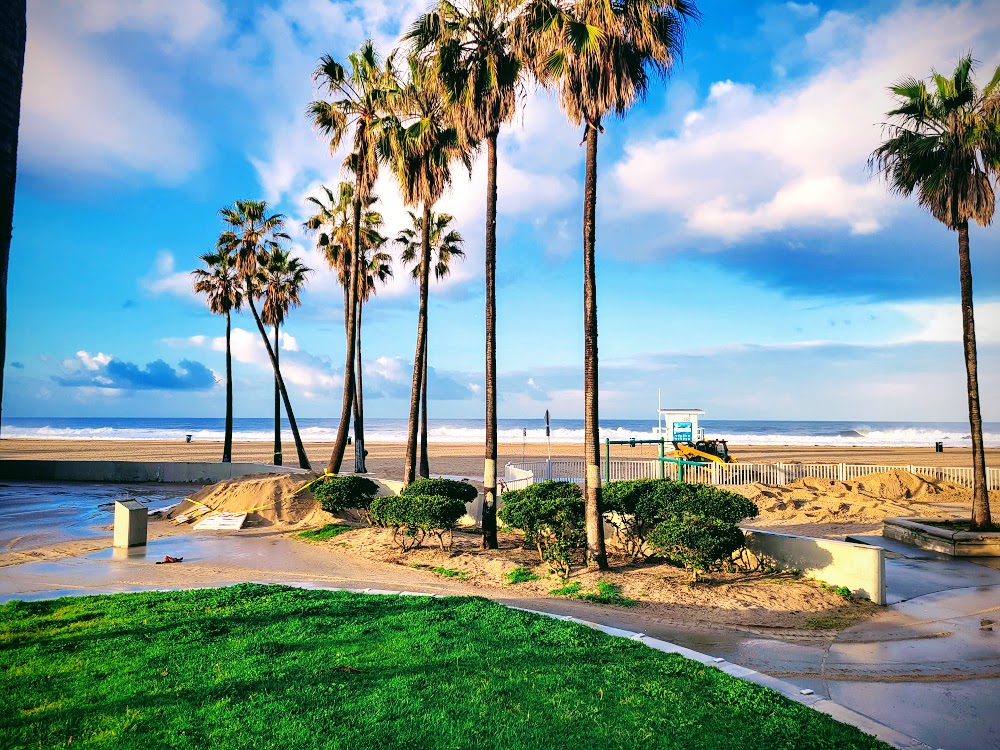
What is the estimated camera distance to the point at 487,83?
1333cm

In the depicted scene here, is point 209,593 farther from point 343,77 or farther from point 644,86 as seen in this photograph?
point 343,77

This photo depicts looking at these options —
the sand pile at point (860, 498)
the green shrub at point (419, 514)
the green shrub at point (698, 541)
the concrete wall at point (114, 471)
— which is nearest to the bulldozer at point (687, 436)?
the sand pile at point (860, 498)

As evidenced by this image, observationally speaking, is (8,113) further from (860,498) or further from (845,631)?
(860,498)

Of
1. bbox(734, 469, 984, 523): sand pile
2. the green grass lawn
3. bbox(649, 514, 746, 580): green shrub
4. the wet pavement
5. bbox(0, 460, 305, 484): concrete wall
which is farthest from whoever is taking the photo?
bbox(0, 460, 305, 484): concrete wall

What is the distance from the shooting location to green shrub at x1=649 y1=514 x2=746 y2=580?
→ 10.5 metres

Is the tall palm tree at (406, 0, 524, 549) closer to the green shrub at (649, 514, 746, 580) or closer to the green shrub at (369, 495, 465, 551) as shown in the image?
the green shrub at (369, 495, 465, 551)

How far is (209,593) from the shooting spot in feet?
29.4

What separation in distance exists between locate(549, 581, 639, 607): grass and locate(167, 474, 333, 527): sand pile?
9.49 meters

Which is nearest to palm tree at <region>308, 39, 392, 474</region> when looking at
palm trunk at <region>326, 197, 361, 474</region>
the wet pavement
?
palm trunk at <region>326, 197, 361, 474</region>

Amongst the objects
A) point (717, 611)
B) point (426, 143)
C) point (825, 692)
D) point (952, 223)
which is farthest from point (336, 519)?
point (952, 223)

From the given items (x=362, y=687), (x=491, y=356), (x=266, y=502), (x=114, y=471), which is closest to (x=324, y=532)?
(x=266, y=502)

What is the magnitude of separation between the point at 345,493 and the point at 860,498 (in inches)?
649

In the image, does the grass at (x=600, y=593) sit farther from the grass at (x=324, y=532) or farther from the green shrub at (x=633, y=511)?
the grass at (x=324, y=532)

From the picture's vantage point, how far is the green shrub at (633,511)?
1238 cm
